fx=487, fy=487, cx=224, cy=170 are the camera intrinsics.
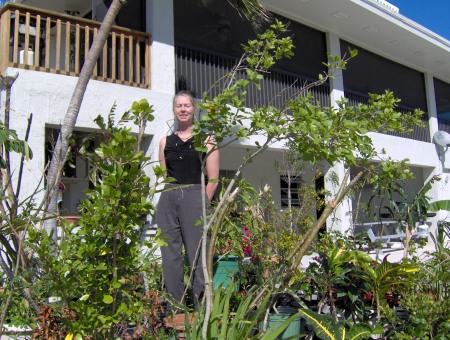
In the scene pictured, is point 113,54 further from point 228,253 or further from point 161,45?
point 228,253

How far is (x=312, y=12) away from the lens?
988 cm

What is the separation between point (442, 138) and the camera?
42.9 feet

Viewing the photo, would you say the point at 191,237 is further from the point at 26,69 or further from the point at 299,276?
the point at 26,69

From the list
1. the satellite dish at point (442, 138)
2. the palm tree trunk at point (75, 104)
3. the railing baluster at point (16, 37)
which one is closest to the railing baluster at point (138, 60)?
the railing baluster at point (16, 37)

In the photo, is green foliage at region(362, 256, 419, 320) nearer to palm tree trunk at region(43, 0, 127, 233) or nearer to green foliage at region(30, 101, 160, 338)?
green foliage at region(30, 101, 160, 338)

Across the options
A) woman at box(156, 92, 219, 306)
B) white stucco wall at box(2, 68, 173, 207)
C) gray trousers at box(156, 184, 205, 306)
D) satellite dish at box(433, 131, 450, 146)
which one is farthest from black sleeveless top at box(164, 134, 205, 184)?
satellite dish at box(433, 131, 450, 146)

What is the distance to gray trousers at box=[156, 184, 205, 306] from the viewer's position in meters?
3.58

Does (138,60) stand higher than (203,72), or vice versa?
(203,72)

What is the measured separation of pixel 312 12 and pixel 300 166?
4.32 metres

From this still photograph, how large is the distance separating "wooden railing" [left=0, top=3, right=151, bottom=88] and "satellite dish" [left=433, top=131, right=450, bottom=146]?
913 centimetres

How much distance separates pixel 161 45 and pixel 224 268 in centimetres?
405

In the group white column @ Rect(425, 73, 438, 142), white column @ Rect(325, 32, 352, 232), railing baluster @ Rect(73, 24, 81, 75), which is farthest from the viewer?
white column @ Rect(425, 73, 438, 142)

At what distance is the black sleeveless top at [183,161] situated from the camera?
368 centimetres

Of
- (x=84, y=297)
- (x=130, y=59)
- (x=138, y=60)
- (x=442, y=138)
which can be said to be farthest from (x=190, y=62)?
(x=442, y=138)
